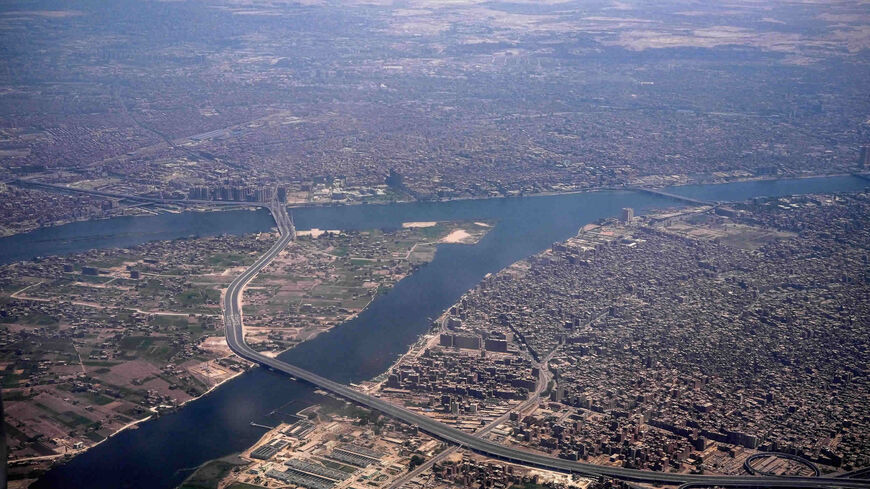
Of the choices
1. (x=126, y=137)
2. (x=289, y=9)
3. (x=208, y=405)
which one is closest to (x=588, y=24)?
(x=289, y=9)

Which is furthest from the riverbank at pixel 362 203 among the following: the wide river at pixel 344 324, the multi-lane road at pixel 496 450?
the multi-lane road at pixel 496 450

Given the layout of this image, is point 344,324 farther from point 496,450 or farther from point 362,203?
point 362,203

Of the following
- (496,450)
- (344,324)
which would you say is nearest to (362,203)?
(344,324)

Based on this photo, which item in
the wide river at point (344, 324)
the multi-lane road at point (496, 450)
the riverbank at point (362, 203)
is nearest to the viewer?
the multi-lane road at point (496, 450)

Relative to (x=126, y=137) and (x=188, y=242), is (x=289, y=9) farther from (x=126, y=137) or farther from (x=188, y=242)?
(x=188, y=242)

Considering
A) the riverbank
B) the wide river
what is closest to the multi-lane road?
the wide river

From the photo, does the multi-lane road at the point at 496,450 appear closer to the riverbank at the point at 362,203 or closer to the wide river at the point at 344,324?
the wide river at the point at 344,324

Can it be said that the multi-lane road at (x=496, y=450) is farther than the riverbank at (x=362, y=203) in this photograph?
No

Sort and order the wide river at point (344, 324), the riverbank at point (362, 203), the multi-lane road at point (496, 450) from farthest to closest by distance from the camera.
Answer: the riverbank at point (362, 203) → the wide river at point (344, 324) → the multi-lane road at point (496, 450)
